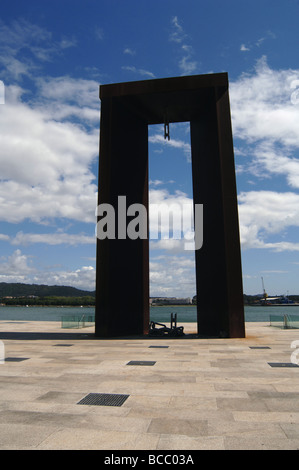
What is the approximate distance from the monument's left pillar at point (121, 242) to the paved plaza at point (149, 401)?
7188 millimetres

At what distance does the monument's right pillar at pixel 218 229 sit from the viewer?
19.3 metres

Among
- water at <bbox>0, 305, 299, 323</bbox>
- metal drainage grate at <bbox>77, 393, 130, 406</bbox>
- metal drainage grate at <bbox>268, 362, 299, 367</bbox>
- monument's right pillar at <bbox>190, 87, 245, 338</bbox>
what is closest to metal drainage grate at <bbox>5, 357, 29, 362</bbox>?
metal drainage grate at <bbox>77, 393, 130, 406</bbox>

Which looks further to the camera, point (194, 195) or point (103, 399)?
point (194, 195)

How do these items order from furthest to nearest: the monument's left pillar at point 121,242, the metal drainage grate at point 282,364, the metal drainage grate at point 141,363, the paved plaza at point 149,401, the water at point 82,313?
1. the water at point 82,313
2. the monument's left pillar at point 121,242
3. the metal drainage grate at point 141,363
4. the metal drainage grate at point 282,364
5. the paved plaza at point 149,401

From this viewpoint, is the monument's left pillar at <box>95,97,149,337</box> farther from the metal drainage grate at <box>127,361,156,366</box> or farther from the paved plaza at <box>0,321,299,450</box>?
the metal drainage grate at <box>127,361,156,366</box>

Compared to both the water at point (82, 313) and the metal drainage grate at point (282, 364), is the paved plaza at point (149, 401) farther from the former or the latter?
the water at point (82, 313)

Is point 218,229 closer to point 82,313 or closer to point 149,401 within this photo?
point 149,401

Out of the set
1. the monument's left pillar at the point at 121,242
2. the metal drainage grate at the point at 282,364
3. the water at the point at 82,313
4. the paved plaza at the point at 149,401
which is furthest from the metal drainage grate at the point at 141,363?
the water at the point at 82,313

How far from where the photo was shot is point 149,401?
281 inches

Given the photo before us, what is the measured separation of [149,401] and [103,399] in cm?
99

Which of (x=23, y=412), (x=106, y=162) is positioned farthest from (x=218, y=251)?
(x=23, y=412)

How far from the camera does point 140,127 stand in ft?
81.4
